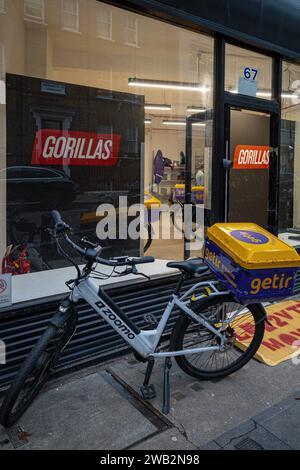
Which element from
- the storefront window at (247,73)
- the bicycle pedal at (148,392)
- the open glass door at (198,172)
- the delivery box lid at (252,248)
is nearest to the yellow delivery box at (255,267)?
the delivery box lid at (252,248)

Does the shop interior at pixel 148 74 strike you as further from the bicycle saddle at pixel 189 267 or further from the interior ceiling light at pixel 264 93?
the bicycle saddle at pixel 189 267

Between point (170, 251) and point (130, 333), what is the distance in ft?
6.95

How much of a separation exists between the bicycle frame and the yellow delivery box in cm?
22

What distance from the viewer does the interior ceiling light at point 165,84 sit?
444cm

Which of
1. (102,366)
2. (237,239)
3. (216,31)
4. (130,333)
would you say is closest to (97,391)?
(102,366)

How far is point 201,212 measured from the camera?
4.58 meters

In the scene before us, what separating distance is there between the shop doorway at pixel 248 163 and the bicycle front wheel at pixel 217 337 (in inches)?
65.1

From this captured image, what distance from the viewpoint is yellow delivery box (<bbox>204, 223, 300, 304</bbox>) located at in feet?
8.45

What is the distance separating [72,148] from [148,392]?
2.24 meters

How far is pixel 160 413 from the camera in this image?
2.54 meters

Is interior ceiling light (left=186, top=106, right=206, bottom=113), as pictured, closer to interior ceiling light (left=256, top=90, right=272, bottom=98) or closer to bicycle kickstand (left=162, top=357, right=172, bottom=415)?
interior ceiling light (left=256, top=90, right=272, bottom=98)

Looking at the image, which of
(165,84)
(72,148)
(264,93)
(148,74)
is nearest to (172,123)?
(165,84)
